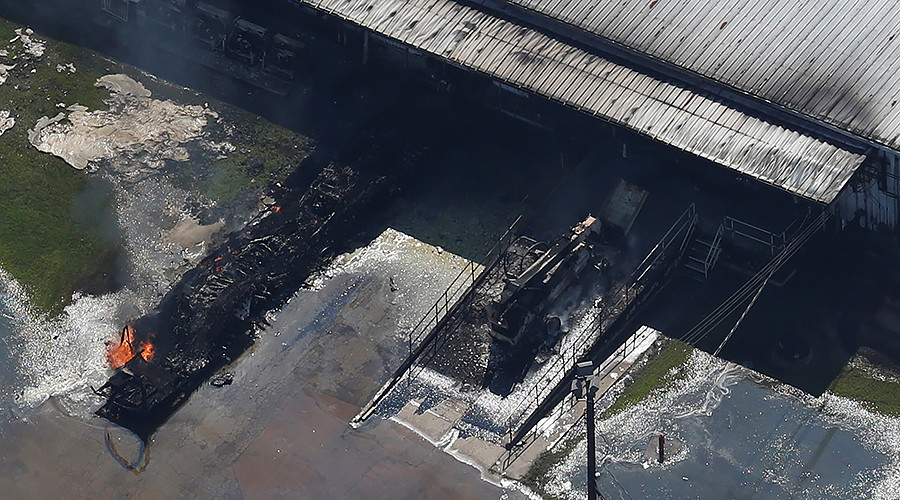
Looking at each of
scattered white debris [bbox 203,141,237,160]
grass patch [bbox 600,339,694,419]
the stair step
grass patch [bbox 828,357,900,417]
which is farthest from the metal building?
scattered white debris [bbox 203,141,237,160]

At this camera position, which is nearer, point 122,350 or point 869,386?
point 869,386

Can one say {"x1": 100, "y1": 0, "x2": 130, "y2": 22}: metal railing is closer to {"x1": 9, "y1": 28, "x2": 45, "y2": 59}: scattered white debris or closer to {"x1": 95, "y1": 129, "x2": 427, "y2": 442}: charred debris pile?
{"x1": 9, "y1": 28, "x2": 45, "y2": 59}: scattered white debris

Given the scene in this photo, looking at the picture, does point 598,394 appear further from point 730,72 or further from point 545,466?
point 730,72

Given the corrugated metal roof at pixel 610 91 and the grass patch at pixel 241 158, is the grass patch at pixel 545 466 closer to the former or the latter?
the corrugated metal roof at pixel 610 91

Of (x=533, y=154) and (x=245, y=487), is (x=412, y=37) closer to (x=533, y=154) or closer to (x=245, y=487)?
(x=533, y=154)

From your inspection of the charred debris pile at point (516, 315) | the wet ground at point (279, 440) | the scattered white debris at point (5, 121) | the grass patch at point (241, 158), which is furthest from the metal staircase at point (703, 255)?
the scattered white debris at point (5, 121)

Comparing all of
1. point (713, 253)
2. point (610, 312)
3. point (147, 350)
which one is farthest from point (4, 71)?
point (713, 253)
